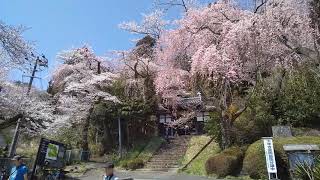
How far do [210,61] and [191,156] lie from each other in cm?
920

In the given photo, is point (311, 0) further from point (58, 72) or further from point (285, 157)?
point (58, 72)

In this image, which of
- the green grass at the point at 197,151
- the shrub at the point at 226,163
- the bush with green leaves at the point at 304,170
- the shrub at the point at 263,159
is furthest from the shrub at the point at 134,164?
the bush with green leaves at the point at 304,170

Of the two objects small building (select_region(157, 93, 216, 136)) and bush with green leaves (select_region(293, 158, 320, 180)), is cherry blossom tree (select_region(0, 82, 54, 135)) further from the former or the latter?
bush with green leaves (select_region(293, 158, 320, 180))

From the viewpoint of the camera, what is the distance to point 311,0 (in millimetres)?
12312

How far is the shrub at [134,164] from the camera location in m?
25.6

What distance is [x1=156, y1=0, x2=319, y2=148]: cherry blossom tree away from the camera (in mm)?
14969

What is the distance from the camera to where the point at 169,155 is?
27.0 m

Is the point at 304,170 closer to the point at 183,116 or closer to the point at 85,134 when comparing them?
the point at 183,116

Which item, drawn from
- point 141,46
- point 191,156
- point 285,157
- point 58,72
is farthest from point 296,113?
point 58,72

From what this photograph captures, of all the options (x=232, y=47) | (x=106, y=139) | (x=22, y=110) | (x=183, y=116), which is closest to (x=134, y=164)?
(x=106, y=139)

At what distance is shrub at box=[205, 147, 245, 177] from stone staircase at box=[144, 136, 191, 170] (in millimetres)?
5210

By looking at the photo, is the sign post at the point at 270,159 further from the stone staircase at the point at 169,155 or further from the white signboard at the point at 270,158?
the stone staircase at the point at 169,155

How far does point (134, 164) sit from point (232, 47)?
38.2 ft

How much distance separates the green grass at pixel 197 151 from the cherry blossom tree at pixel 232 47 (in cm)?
198
